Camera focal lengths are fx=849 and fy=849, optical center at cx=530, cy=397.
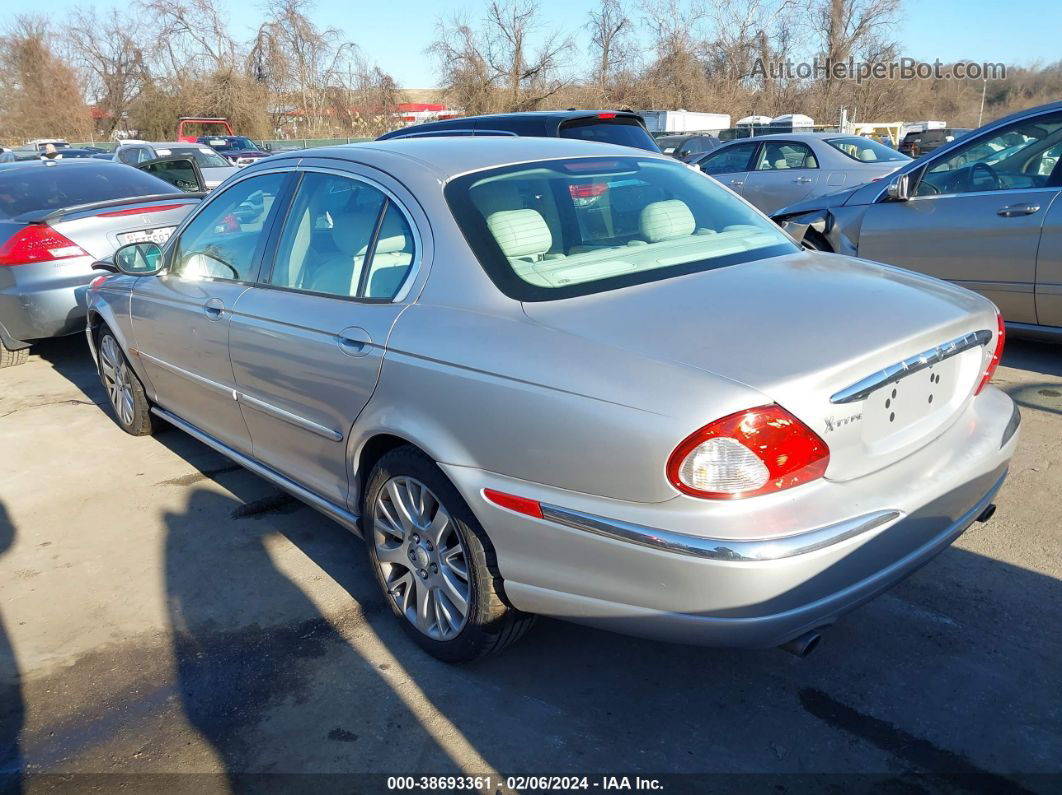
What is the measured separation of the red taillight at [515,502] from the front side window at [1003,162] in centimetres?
461

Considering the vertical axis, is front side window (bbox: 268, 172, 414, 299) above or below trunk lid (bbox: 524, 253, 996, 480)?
above

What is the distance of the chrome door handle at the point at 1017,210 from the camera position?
519cm

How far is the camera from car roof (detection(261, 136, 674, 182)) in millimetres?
3010

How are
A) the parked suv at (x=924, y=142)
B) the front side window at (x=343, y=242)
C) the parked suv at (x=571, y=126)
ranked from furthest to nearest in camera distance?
the parked suv at (x=924, y=142), the parked suv at (x=571, y=126), the front side window at (x=343, y=242)

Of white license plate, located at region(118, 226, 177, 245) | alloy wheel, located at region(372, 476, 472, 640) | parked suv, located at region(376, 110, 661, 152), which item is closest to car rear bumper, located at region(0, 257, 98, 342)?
white license plate, located at region(118, 226, 177, 245)

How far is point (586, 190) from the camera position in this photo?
3.12 m

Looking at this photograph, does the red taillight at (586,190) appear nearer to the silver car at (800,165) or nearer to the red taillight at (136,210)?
the red taillight at (136,210)

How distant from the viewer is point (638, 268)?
109 inches

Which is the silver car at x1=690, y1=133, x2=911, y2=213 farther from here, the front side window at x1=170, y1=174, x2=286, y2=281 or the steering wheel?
the front side window at x1=170, y1=174, x2=286, y2=281

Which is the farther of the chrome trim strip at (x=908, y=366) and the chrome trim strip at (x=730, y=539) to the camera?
the chrome trim strip at (x=908, y=366)

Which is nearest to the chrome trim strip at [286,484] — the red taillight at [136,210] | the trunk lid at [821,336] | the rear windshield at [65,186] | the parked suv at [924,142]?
the trunk lid at [821,336]

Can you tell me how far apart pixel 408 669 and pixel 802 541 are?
1441 millimetres

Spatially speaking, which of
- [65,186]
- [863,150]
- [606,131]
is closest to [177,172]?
[65,186]

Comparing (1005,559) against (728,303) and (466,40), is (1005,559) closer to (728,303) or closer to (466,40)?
(728,303)
